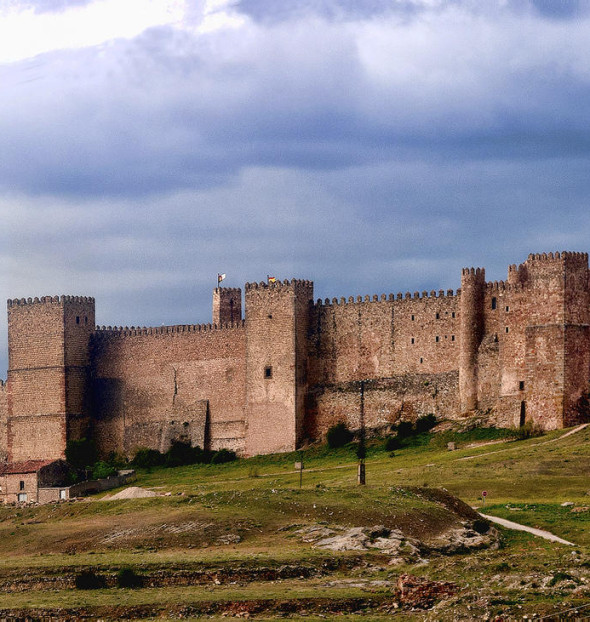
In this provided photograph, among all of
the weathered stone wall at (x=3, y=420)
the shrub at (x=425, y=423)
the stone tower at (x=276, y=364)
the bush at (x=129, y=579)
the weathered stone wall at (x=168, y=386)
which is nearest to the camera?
the bush at (x=129, y=579)

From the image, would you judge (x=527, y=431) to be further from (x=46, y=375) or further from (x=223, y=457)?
(x=46, y=375)

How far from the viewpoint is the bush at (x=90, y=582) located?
3944 centimetres

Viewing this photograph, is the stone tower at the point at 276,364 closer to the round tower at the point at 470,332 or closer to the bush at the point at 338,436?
the bush at the point at 338,436

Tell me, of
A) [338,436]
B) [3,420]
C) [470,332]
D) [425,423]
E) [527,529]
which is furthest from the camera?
[3,420]

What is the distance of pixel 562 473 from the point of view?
56.7 m

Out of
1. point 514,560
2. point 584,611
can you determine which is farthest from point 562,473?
point 584,611

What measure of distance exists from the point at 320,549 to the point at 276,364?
35278 mm

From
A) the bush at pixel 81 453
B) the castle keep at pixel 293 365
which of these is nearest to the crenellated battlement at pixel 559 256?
the castle keep at pixel 293 365

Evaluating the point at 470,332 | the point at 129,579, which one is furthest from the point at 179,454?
the point at 129,579

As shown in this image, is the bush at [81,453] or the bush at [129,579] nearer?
the bush at [129,579]

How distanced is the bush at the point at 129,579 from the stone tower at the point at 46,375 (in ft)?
145

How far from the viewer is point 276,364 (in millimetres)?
77125

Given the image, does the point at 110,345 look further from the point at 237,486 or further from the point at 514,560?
the point at 514,560

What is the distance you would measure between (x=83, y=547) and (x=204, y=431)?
35291 millimetres
